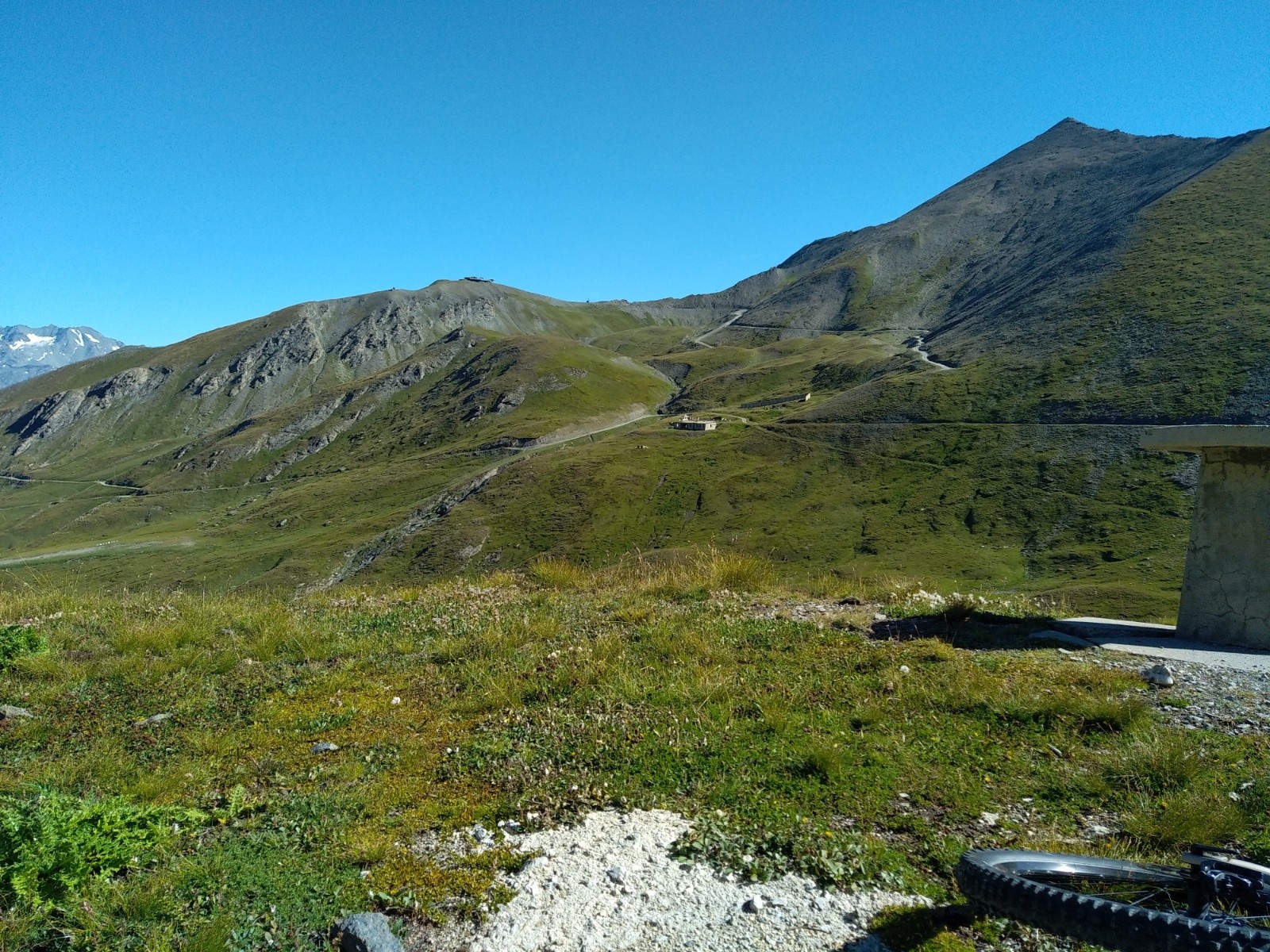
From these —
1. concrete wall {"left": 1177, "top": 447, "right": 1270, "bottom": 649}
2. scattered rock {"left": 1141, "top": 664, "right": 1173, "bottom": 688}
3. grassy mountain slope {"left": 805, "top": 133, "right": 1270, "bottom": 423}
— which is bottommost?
scattered rock {"left": 1141, "top": 664, "right": 1173, "bottom": 688}

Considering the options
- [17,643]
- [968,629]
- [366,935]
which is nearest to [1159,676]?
[968,629]

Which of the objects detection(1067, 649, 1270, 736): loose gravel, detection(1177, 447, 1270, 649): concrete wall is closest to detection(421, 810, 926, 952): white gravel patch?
detection(1067, 649, 1270, 736): loose gravel

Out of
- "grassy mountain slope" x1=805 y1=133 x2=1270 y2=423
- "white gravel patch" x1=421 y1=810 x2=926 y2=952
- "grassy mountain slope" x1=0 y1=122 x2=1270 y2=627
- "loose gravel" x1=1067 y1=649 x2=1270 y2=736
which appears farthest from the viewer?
"grassy mountain slope" x1=805 y1=133 x2=1270 y2=423

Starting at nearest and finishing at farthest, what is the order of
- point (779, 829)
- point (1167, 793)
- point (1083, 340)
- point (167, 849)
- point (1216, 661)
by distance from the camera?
1. point (167, 849)
2. point (779, 829)
3. point (1167, 793)
4. point (1216, 661)
5. point (1083, 340)

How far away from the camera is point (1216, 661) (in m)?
8.73

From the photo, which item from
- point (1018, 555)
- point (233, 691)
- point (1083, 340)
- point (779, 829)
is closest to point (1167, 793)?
point (779, 829)

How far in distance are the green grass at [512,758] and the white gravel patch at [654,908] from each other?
215mm

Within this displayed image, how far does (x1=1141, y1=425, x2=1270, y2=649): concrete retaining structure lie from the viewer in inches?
395

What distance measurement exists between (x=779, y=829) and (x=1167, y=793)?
3.06 metres

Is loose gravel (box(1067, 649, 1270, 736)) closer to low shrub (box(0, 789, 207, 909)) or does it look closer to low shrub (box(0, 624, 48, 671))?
low shrub (box(0, 789, 207, 909))

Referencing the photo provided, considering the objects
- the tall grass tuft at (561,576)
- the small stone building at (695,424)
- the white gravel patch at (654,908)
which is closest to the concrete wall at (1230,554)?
the white gravel patch at (654,908)

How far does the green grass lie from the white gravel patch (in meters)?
0.22

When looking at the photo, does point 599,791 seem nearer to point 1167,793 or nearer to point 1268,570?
point 1167,793

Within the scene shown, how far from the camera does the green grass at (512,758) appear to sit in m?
4.39
